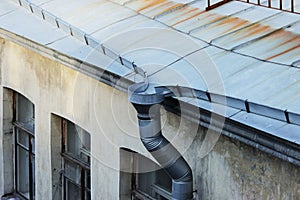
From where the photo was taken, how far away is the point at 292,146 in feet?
19.5

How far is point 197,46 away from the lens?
26.1ft

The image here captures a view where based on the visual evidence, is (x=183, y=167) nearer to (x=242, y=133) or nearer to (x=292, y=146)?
(x=242, y=133)

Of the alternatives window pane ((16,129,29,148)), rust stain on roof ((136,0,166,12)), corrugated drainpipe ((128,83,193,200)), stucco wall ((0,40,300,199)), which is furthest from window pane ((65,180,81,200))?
corrugated drainpipe ((128,83,193,200))

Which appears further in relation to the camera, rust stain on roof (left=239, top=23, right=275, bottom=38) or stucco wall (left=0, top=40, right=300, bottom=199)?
rust stain on roof (left=239, top=23, right=275, bottom=38)

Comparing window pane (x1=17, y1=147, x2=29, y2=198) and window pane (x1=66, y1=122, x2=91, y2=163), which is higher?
window pane (x1=66, y1=122, x2=91, y2=163)

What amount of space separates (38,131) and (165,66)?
3.32m

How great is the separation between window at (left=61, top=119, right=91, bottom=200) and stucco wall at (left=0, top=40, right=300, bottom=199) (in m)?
0.22

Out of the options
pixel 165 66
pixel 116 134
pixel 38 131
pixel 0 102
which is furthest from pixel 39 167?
pixel 165 66

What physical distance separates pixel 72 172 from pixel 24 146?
1503mm

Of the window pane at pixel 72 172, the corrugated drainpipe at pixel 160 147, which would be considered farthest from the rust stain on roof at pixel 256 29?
the window pane at pixel 72 172

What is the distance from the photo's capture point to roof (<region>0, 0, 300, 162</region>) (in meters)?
6.56

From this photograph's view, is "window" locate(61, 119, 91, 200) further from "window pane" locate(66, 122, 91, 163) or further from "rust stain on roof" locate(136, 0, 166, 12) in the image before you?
"rust stain on roof" locate(136, 0, 166, 12)

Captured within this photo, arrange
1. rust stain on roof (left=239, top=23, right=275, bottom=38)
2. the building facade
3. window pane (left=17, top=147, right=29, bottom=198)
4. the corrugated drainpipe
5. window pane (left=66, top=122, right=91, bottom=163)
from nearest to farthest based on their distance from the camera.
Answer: the building facade, the corrugated drainpipe, rust stain on roof (left=239, top=23, right=275, bottom=38), window pane (left=66, top=122, right=91, bottom=163), window pane (left=17, top=147, right=29, bottom=198)

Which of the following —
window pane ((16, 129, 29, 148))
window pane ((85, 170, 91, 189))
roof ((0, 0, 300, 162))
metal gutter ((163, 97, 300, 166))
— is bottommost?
window pane ((85, 170, 91, 189))
